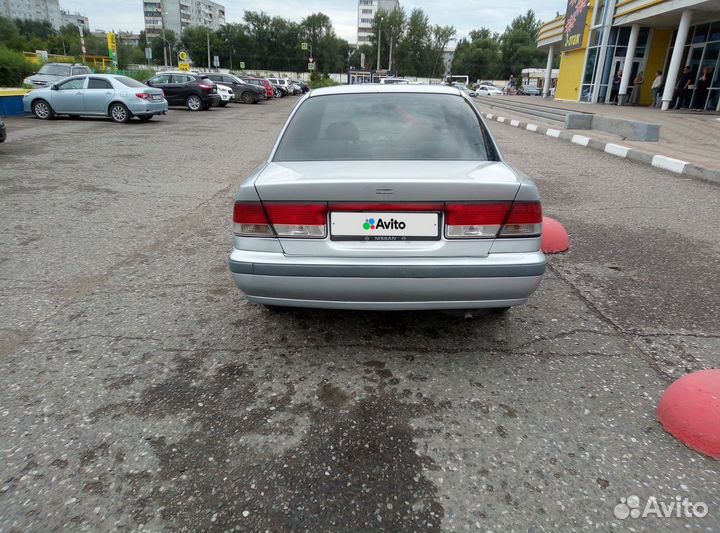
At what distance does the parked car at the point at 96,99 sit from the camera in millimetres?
15586

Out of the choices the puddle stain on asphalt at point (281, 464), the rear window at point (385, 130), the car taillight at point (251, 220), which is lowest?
the puddle stain on asphalt at point (281, 464)

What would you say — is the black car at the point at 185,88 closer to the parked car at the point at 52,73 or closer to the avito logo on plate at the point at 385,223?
the parked car at the point at 52,73

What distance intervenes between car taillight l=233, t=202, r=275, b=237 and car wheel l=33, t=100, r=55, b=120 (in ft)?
56.4

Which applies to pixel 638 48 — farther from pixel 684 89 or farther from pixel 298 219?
pixel 298 219

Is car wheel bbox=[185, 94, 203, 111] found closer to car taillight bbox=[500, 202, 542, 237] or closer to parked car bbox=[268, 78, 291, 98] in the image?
parked car bbox=[268, 78, 291, 98]

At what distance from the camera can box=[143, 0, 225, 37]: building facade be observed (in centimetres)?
11456

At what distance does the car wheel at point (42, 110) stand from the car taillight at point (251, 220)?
17.2 metres

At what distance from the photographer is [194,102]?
22.8m

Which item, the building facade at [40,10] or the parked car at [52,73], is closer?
the parked car at [52,73]

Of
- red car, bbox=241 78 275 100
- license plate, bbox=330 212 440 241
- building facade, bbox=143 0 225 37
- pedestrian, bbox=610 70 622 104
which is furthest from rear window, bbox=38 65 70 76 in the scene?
building facade, bbox=143 0 225 37

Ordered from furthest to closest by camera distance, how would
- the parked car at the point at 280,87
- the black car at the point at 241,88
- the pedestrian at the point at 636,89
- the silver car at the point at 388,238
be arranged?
the parked car at the point at 280,87 → the black car at the point at 241,88 → the pedestrian at the point at 636,89 → the silver car at the point at 388,238

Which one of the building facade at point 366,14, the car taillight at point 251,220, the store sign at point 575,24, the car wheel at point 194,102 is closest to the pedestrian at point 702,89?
the store sign at point 575,24

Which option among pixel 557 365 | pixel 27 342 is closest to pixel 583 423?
pixel 557 365

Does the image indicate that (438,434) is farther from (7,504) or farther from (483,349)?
(7,504)
